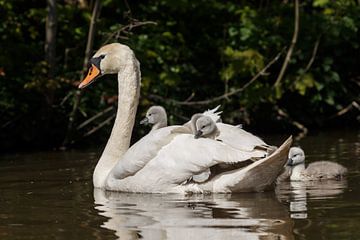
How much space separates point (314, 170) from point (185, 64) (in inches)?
322

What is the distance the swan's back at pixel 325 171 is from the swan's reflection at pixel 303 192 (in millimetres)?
123

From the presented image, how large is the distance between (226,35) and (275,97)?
7.22ft

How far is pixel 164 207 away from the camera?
9.40 m

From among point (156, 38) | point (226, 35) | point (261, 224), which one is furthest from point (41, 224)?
point (226, 35)

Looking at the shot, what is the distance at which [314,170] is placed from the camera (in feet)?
38.3

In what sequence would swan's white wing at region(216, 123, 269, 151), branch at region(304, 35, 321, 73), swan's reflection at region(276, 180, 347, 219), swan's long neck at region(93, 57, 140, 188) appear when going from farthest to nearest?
1. branch at region(304, 35, 321, 73)
2. swan's long neck at region(93, 57, 140, 188)
3. swan's white wing at region(216, 123, 269, 151)
4. swan's reflection at region(276, 180, 347, 219)

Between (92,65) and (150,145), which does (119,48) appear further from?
(150,145)

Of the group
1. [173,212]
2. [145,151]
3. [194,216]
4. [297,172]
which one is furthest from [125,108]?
[194,216]

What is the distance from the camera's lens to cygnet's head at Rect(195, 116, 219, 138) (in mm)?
10195

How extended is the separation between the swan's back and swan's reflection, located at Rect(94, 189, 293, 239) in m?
1.56

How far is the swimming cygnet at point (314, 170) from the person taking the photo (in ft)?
37.7

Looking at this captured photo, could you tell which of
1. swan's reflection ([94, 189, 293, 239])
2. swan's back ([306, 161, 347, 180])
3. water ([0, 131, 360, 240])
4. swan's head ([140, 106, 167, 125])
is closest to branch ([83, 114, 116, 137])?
water ([0, 131, 360, 240])

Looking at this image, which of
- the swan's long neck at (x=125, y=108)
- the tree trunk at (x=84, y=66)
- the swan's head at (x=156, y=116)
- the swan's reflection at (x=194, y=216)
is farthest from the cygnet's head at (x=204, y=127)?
the tree trunk at (x=84, y=66)

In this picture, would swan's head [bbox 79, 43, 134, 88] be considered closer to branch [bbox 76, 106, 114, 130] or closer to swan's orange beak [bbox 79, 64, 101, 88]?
swan's orange beak [bbox 79, 64, 101, 88]
